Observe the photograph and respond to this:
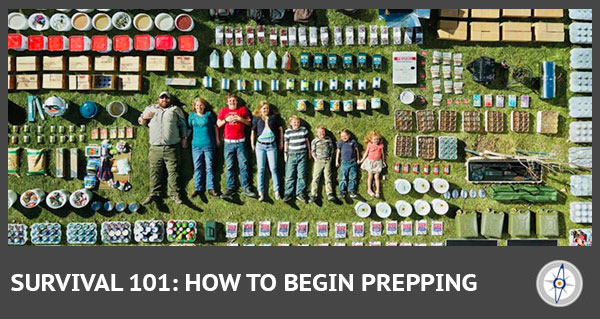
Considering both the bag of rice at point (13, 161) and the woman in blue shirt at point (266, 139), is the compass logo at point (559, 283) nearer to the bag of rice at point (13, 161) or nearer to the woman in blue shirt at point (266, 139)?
the woman in blue shirt at point (266, 139)

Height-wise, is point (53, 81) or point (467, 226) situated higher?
point (53, 81)

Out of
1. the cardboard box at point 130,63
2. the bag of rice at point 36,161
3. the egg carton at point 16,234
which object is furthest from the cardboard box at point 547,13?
the egg carton at point 16,234

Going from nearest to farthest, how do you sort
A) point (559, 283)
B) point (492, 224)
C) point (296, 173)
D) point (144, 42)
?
point (559, 283) < point (144, 42) < point (492, 224) < point (296, 173)

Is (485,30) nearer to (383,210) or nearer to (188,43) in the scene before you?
(383,210)

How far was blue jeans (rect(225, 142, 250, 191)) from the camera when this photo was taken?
1096 cm

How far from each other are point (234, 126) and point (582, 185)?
864 centimetres

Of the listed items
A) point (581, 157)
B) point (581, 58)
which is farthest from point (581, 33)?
point (581, 157)

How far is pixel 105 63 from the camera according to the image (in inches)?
432

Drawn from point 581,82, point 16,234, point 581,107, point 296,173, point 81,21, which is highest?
point 81,21

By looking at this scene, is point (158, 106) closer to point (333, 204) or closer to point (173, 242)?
point (173, 242)

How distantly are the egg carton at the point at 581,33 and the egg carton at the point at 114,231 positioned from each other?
465 inches

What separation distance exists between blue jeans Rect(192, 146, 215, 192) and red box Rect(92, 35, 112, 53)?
3.22 metres

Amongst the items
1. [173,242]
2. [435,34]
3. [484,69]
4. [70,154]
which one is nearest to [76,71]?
[70,154]

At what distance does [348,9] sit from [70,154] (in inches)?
303
